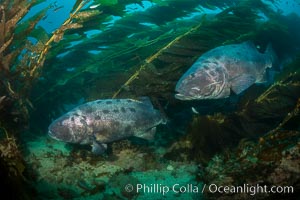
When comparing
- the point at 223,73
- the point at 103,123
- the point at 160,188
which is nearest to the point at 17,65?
the point at 103,123

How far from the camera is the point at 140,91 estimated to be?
6.01m

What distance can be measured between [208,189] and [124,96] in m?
3.12

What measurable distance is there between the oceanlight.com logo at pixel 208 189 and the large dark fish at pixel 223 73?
1.58m

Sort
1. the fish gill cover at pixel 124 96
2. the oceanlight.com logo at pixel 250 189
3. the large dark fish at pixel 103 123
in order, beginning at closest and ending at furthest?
the oceanlight.com logo at pixel 250 189 < the fish gill cover at pixel 124 96 < the large dark fish at pixel 103 123

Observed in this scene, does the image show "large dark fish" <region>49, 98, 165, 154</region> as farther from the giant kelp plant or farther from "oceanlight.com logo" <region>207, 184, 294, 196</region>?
"oceanlight.com logo" <region>207, 184, 294, 196</region>

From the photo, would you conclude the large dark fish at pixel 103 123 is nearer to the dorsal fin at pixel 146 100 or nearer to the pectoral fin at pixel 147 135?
the pectoral fin at pixel 147 135

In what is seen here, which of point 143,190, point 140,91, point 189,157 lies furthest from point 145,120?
point 143,190

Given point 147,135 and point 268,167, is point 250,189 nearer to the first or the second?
point 268,167

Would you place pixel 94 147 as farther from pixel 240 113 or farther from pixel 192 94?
pixel 240 113

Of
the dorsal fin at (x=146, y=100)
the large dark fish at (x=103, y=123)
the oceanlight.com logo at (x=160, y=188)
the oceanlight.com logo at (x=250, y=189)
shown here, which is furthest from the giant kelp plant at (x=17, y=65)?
the oceanlight.com logo at (x=250, y=189)

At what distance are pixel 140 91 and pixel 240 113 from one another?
2138mm

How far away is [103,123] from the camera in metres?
5.31

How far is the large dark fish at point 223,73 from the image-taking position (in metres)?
5.00

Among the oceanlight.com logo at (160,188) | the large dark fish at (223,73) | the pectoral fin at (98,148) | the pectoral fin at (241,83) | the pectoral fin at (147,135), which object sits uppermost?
the large dark fish at (223,73)
